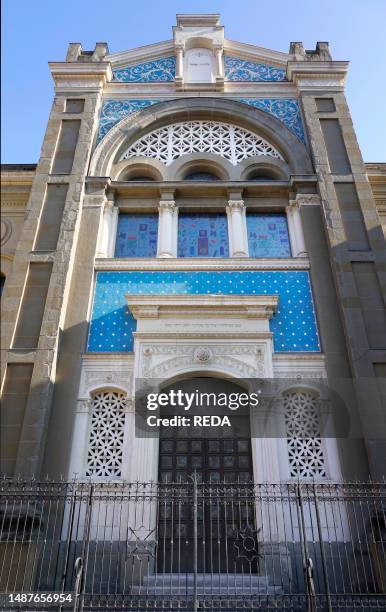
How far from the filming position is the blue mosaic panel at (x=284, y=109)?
14.4 m

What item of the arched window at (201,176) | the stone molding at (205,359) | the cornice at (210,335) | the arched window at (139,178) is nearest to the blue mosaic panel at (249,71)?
the arched window at (201,176)

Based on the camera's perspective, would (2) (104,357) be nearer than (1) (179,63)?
Yes

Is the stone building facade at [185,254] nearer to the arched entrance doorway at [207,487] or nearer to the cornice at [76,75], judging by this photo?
the cornice at [76,75]

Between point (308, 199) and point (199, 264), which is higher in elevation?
point (308, 199)

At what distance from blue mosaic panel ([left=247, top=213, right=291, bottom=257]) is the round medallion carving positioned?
2.75 m

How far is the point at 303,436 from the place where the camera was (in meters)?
10.2

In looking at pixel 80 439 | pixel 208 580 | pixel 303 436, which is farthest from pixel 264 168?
pixel 208 580

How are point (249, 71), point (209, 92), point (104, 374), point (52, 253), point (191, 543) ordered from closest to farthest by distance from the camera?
point (191, 543), point (104, 374), point (52, 253), point (209, 92), point (249, 71)

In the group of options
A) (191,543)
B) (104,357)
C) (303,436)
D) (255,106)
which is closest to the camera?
(191,543)

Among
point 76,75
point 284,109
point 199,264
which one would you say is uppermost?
point 76,75

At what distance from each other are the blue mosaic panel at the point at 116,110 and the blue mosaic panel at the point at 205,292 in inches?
179

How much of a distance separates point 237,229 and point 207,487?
226 inches

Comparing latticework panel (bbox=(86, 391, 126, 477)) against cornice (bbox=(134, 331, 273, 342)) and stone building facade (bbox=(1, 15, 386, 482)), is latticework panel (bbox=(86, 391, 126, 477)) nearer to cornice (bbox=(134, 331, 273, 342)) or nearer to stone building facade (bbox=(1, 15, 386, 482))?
stone building facade (bbox=(1, 15, 386, 482))

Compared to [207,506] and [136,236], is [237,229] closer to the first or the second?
[136,236]
